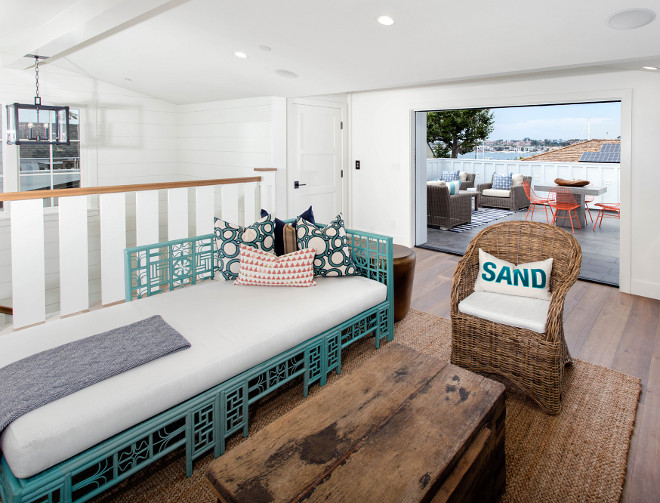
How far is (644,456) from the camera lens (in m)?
2.06

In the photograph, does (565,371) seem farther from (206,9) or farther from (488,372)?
(206,9)

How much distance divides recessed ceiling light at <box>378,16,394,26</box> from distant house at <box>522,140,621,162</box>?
22.5ft

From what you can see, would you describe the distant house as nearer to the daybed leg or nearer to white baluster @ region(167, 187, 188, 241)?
white baluster @ region(167, 187, 188, 241)

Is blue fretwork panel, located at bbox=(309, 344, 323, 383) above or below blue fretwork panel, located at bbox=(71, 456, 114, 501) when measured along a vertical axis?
above

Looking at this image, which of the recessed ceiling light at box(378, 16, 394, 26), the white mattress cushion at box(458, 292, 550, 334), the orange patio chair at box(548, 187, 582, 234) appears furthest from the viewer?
the orange patio chair at box(548, 187, 582, 234)

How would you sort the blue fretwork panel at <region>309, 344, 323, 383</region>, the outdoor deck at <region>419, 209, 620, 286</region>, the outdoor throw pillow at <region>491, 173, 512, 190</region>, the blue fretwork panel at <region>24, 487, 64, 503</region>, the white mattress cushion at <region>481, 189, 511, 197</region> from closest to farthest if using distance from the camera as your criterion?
the blue fretwork panel at <region>24, 487, 64, 503</region>
the blue fretwork panel at <region>309, 344, 323, 383</region>
the outdoor deck at <region>419, 209, 620, 286</region>
the white mattress cushion at <region>481, 189, 511, 197</region>
the outdoor throw pillow at <region>491, 173, 512, 190</region>

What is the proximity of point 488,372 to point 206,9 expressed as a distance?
10.6 ft

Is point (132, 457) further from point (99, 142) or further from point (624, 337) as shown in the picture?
point (99, 142)

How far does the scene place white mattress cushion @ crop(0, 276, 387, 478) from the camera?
1515mm

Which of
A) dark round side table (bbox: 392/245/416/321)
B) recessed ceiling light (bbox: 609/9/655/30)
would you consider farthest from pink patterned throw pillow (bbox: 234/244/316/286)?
recessed ceiling light (bbox: 609/9/655/30)

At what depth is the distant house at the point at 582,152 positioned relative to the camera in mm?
8398

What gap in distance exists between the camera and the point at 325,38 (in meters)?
3.68

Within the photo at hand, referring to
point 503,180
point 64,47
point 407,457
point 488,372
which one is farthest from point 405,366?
point 503,180

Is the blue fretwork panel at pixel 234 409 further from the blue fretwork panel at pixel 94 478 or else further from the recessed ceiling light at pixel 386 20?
the recessed ceiling light at pixel 386 20
